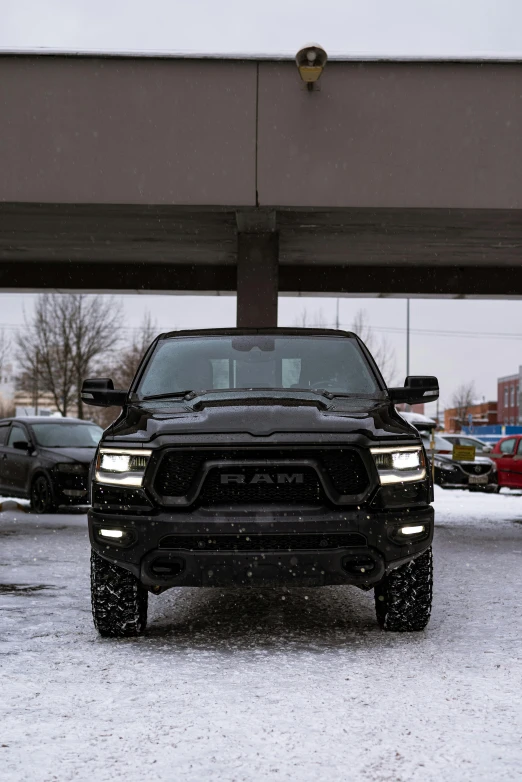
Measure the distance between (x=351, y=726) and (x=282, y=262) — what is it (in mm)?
12559

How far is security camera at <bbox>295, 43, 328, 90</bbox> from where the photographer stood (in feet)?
32.7

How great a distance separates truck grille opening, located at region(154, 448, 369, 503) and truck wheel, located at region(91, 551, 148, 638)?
630 mm

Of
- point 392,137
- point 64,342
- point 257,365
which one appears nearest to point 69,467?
point 392,137

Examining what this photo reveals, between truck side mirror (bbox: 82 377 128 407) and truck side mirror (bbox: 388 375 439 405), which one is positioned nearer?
truck side mirror (bbox: 82 377 128 407)

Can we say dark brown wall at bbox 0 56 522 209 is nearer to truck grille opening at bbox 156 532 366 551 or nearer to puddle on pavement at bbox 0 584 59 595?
puddle on pavement at bbox 0 584 59 595

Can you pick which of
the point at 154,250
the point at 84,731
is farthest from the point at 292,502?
the point at 154,250

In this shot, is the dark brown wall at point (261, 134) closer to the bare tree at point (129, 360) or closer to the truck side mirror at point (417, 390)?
the truck side mirror at point (417, 390)

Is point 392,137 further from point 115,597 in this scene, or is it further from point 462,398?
point 462,398

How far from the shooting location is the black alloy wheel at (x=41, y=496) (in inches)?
574

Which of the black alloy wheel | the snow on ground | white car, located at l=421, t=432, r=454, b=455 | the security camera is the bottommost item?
white car, located at l=421, t=432, r=454, b=455

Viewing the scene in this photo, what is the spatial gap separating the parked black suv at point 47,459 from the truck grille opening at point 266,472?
9.53 m

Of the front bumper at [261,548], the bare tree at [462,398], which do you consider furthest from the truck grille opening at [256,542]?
the bare tree at [462,398]

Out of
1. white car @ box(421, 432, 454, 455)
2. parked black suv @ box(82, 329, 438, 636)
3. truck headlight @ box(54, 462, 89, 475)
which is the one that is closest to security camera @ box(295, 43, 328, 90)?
parked black suv @ box(82, 329, 438, 636)

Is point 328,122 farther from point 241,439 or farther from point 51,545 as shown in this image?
point 241,439
